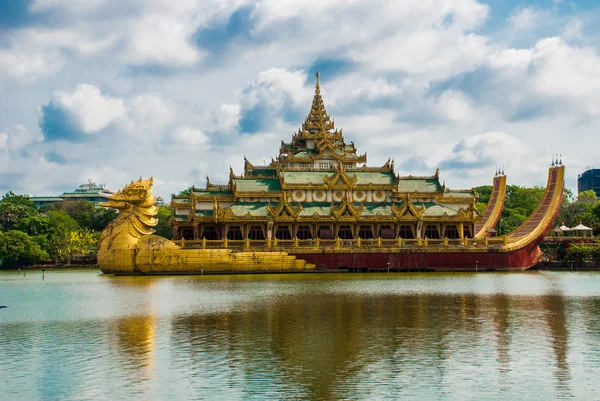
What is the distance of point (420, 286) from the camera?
4462 centimetres

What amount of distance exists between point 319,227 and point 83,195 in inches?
4832

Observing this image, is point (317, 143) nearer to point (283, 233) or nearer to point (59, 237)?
point (283, 233)

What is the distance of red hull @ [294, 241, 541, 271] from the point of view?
6059 centimetres

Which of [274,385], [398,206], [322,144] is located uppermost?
[322,144]

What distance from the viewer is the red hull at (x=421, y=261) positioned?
60.6 meters

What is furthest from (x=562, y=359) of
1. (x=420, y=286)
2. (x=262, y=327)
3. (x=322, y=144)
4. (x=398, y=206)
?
(x=322, y=144)

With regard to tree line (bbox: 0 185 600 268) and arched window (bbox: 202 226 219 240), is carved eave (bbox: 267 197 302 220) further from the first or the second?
tree line (bbox: 0 185 600 268)

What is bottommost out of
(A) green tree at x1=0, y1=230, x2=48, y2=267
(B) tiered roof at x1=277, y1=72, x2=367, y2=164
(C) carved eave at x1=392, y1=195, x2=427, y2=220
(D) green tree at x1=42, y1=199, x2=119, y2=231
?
(A) green tree at x1=0, y1=230, x2=48, y2=267

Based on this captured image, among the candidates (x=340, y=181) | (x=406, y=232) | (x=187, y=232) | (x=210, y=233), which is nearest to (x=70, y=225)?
(x=187, y=232)

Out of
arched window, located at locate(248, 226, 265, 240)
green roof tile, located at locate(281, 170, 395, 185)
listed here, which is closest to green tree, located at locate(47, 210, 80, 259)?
arched window, located at locate(248, 226, 265, 240)

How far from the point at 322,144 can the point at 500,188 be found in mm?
19756

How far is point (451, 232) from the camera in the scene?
6844 cm

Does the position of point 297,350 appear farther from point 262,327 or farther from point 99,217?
point 99,217

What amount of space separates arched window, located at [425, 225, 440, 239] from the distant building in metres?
122
